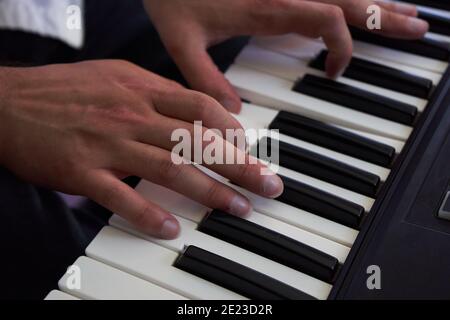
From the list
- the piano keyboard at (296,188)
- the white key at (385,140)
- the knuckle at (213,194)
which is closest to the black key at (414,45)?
the piano keyboard at (296,188)

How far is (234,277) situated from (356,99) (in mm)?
390

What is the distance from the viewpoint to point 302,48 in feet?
3.90

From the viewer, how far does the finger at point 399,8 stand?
1173 mm

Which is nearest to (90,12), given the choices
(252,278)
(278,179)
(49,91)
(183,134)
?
(49,91)

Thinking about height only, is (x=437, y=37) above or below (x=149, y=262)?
above

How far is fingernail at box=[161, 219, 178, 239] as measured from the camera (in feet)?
2.84

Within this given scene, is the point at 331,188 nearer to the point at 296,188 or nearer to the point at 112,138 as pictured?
the point at 296,188

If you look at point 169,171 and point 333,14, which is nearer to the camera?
point 169,171

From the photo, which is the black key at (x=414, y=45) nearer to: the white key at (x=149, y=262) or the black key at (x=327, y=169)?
the black key at (x=327, y=169)

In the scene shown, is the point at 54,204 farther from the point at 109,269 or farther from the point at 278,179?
the point at 278,179

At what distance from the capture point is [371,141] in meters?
1.01

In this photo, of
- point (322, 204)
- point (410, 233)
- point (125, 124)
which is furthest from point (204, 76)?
point (410, 233)

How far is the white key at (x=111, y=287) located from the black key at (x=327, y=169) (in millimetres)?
262

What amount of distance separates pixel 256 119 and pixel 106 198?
0.91 ft
